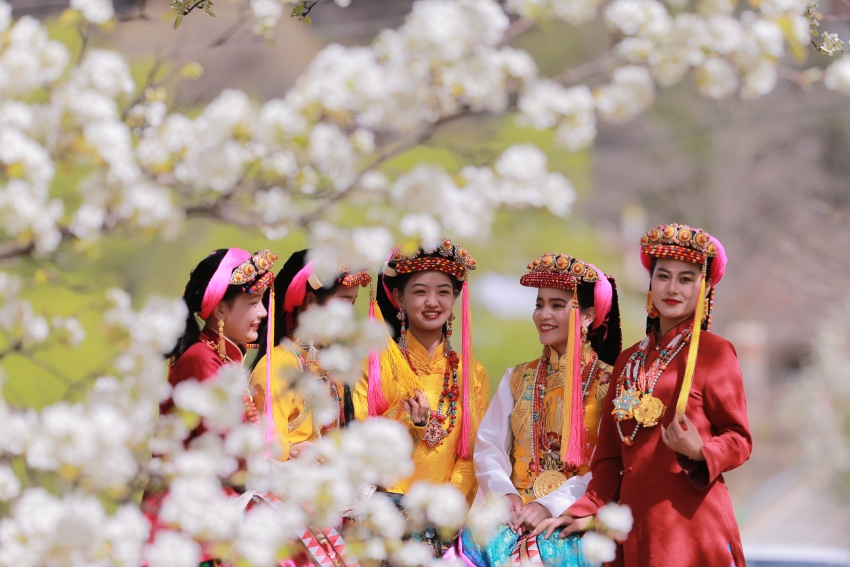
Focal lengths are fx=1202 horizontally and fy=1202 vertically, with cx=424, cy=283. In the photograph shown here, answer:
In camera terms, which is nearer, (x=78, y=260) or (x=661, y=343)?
(x=78, y=260)

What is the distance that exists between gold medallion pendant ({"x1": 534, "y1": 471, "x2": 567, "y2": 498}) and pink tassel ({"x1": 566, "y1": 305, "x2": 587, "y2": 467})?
0.06 meters

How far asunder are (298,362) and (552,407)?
900mm

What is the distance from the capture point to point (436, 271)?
4320 millimetres

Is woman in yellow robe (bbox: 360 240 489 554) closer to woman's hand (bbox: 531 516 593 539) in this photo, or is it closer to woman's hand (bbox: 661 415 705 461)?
woman's hand (bbox: 531 516 593 539)

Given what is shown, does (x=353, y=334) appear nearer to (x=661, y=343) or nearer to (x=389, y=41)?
(x=389, y=41)

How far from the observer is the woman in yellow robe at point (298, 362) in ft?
13.5

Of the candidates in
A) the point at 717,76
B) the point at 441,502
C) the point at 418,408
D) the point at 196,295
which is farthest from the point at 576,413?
the point at 717,76

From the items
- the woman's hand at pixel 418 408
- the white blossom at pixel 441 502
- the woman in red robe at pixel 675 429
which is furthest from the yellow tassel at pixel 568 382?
the white blossom at pixel 441 502

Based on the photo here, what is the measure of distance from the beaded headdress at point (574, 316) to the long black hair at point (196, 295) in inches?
41.1

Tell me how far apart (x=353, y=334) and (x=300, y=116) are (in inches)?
16.0

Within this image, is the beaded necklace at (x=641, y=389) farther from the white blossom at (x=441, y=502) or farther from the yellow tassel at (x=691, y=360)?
the white blossom at (x=441, y=502)

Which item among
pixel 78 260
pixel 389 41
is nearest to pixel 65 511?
pixel 78 260

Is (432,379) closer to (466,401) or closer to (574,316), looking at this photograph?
(466,401)

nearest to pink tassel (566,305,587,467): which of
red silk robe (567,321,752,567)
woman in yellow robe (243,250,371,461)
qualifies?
red silk robe (567,321,752,567)
